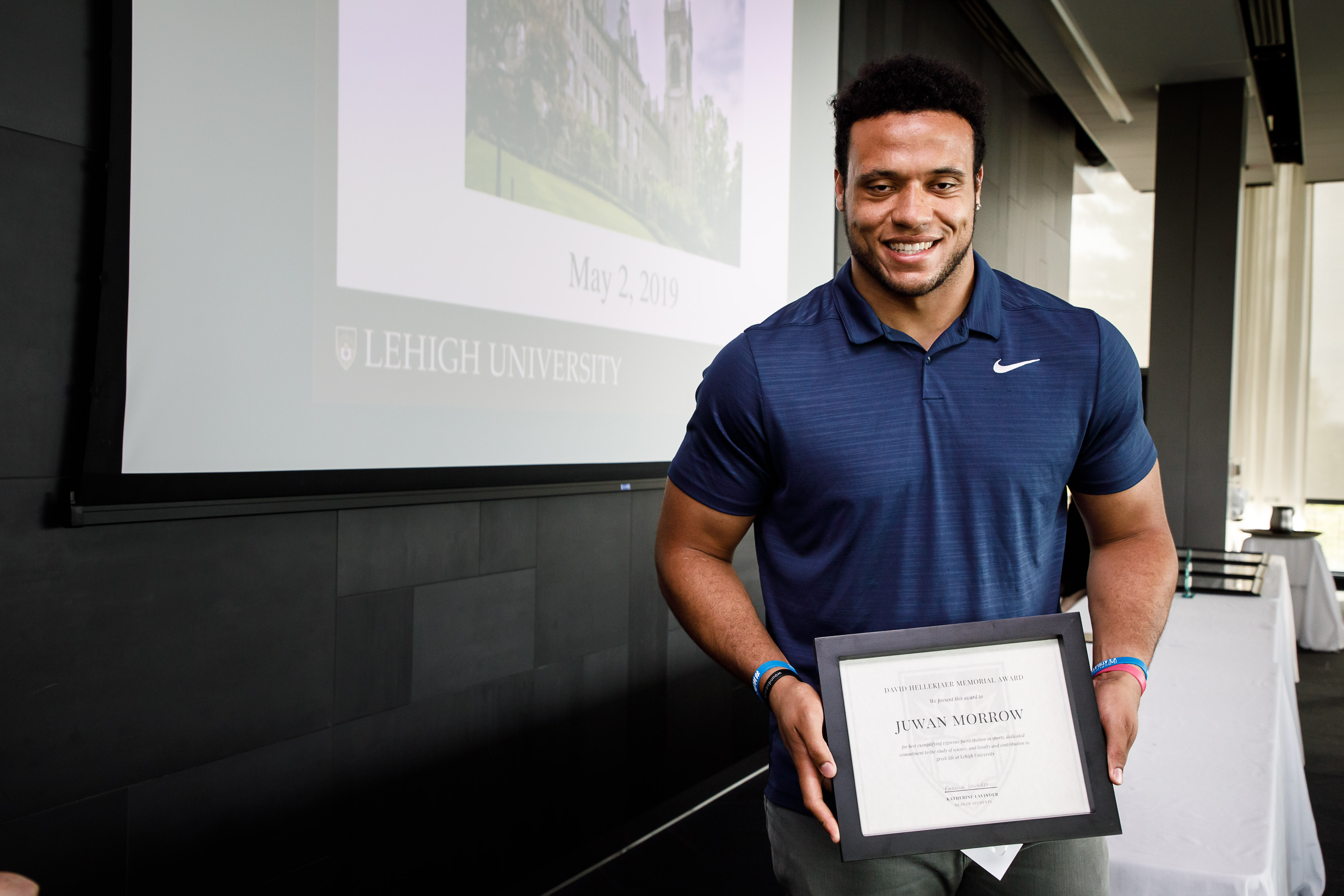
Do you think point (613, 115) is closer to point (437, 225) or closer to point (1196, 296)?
point (437, 225)

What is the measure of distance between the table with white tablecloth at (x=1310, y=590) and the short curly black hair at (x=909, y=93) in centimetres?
492

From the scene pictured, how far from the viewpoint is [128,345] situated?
1343 millimetres

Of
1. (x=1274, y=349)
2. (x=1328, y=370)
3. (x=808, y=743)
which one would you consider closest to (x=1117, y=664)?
(x=808, y=743)

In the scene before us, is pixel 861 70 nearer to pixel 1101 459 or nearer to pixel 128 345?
pixel 1101 459

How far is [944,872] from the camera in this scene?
918mm

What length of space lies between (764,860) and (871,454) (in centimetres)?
190

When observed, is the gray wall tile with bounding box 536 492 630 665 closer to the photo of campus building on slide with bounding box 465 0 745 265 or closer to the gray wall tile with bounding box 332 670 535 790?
the gray wall tile with bounding box 332 670 535 790

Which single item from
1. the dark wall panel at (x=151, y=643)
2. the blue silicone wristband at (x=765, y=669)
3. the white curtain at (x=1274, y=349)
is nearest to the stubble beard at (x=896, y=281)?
the blue silicone wristband at (x=765, y=669)

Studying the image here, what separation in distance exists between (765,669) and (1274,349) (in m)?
7.63

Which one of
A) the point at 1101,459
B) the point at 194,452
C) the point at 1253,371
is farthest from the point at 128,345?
the point at 1253,371

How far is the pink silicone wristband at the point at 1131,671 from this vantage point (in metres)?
0.90

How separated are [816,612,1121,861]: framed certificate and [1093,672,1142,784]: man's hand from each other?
2 centimetres

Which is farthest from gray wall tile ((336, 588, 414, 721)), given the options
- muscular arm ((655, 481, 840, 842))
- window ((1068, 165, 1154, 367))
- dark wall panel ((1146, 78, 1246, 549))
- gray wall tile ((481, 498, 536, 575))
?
window ((1068, 165, 1154, 367))

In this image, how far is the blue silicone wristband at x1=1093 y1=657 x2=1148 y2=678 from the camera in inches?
35.9
